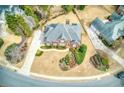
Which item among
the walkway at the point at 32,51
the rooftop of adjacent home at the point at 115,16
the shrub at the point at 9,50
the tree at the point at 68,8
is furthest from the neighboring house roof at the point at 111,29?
the shrub at the point at 9,50

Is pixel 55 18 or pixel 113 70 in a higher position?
pixel 55 18

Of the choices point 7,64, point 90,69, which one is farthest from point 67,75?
point 7,64

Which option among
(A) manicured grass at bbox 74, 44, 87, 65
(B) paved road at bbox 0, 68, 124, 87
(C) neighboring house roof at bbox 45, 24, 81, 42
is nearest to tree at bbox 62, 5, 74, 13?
(C) neighboring house roof at bbox 45, 24, 81, 42

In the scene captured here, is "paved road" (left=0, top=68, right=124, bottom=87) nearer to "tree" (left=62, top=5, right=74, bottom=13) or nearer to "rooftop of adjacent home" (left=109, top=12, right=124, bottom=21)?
"rooftop of adjacent home" (left=109, top=12, right=124, bottom=21)

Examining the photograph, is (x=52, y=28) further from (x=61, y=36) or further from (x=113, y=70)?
(x=113, y=70)

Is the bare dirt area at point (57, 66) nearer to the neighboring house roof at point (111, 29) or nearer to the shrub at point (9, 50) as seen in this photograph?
the neighboring house roof at point (111, 29)

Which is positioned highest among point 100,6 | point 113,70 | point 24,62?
point 100,6
